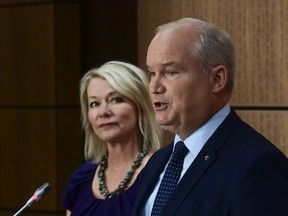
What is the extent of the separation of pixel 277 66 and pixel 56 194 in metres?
2.46

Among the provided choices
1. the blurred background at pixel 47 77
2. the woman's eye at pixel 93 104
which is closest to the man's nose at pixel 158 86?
the woman's eye at pixel 93 104

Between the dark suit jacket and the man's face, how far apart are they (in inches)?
3.4

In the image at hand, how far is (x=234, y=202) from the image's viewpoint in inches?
81.0

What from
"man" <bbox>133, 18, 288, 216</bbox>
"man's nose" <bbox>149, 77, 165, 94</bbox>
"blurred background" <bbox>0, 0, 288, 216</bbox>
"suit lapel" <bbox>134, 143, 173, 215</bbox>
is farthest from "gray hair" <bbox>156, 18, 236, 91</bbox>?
"blurred background" <bbox>0, 0, 288, 216</bbox>

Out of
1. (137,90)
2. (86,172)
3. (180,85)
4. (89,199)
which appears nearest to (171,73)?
(180,85)

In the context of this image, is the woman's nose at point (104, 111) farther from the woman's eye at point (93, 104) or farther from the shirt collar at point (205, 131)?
the shirt collar at point (205, 131)

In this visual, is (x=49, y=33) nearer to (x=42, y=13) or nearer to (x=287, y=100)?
(x=42, y=13)

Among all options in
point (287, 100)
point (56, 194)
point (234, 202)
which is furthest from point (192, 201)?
point (56, 194)

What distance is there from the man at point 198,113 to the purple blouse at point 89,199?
85cm

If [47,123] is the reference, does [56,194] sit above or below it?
below

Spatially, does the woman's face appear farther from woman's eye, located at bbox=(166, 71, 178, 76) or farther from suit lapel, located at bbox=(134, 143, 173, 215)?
woman's eye, located at bbox=(166, 71, 178, 76)

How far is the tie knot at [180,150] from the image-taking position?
7.71 ft

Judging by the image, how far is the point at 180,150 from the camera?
236cm

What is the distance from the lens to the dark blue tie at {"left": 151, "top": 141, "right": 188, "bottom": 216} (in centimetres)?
231
